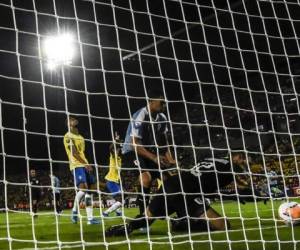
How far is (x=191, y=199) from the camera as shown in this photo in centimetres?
462

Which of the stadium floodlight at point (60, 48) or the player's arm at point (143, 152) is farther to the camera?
the stadium floodlight at point (60, 48)

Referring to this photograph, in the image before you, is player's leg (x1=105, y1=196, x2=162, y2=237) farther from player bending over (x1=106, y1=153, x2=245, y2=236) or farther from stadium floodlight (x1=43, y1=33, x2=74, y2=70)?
stadium floodlight (x1=43, y1=33, x2=74, y2=70)

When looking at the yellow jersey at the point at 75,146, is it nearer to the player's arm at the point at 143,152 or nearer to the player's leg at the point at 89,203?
the player's leg at the point at 89,203

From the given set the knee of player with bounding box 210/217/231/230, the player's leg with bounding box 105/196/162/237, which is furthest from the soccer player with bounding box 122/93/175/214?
the knee of player with bounding box 210/217/231/230

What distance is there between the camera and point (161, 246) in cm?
383

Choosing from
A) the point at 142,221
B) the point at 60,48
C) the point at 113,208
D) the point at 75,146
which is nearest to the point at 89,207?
the point at 113,208

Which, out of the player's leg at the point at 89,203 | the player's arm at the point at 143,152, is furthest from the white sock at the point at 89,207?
the player's arm at the point at 143,152

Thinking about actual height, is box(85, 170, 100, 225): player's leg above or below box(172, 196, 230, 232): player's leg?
below

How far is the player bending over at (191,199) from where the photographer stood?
4430mm

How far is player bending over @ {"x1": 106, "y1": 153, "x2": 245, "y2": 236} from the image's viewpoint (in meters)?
4.43

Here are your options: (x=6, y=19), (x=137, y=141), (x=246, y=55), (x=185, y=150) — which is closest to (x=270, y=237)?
(x=137, y=141)

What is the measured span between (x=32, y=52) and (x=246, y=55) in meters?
7.98

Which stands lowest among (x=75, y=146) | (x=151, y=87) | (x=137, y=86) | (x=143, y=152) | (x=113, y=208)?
(x=137, y=86)

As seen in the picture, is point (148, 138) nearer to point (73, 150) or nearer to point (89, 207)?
point (73, 150)
